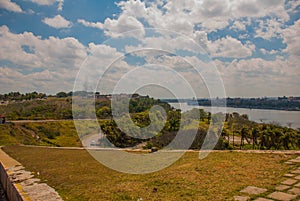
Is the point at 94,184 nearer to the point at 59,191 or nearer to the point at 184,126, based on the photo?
the point at 59,191

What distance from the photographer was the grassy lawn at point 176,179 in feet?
14.1

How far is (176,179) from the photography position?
17.0 feet

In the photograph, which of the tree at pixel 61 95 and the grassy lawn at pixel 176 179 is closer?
the grassy lawn at pixel 176 179

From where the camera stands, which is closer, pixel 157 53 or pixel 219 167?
pixel 219 167

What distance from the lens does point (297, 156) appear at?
22.7 ft

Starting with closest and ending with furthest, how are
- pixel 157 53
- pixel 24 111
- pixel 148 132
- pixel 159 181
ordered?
1. pixel 159 181
2. pixel 157 53
3. pixel 148 132
4. pixel 24 111

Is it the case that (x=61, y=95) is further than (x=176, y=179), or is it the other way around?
(x=61, y=95)

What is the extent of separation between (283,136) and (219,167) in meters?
13.9

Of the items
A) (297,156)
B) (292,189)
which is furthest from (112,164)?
(297,156)

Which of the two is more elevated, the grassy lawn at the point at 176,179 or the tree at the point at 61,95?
the tree at the point at 61,95

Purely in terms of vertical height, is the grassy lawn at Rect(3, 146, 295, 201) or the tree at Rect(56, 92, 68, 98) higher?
the tree at Rect(56, 92, 68, 98)

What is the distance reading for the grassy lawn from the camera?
4301mm

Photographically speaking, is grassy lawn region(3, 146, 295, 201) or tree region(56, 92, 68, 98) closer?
grassy lawn region(3, 146, 295, 201)

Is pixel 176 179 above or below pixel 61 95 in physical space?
below
